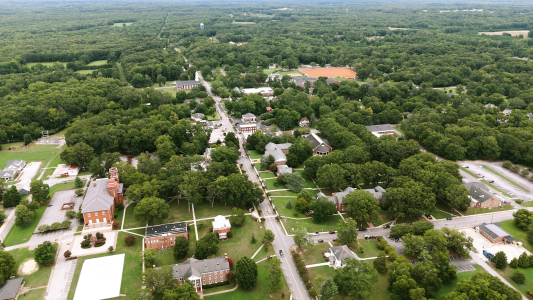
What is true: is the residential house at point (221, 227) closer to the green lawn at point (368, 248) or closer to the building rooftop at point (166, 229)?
the building rooftop at point (166, 229)

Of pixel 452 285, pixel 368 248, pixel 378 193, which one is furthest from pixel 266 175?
pixel 452 285

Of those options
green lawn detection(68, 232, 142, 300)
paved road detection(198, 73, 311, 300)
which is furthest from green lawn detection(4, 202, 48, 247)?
paved road detection(198, 73, 311, 300)

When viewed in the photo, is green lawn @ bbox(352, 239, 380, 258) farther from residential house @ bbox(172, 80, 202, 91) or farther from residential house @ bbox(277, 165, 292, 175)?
residential house @ bbox(172, 80, 202, 91)

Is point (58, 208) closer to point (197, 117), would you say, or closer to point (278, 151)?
point (278, 151)

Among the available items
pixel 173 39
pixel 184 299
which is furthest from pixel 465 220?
pixel 173 39

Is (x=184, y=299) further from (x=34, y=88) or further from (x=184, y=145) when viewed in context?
(x=34, y=88)
